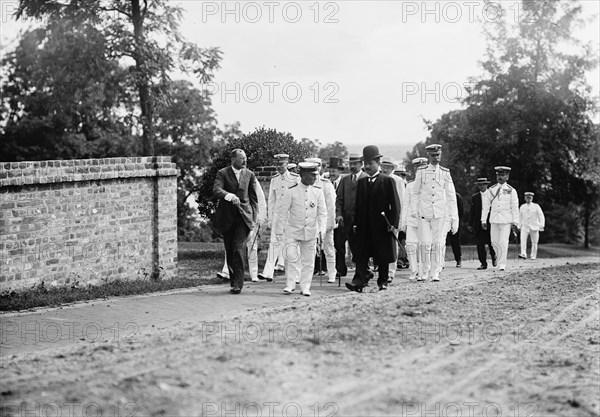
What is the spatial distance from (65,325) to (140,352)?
263 centimetres

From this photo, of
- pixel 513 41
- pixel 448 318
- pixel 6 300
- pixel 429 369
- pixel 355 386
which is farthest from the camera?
pixel 513 41

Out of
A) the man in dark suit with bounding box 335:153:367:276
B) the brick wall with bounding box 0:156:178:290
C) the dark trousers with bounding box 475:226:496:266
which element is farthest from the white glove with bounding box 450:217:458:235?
the brick wall with bounding box 0:156:178:290

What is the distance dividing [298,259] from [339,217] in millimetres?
1369

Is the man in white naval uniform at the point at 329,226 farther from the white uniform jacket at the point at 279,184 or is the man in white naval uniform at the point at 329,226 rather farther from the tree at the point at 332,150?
the tree at the point at 332,150

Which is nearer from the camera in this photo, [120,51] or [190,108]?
[120,51]

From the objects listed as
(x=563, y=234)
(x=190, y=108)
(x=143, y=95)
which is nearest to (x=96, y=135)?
(x=190, y=108)

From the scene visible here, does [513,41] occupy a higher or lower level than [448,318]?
higher

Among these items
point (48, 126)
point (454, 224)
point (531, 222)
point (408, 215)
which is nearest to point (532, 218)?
point (531, 222)

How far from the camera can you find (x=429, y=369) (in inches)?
322

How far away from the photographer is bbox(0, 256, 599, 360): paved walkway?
32.7 feet

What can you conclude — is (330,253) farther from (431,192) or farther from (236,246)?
(236,246)

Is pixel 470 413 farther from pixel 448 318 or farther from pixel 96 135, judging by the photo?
pixel 96 135

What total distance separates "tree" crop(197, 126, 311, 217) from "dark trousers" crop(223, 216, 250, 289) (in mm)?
8379

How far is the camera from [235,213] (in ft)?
47.5
